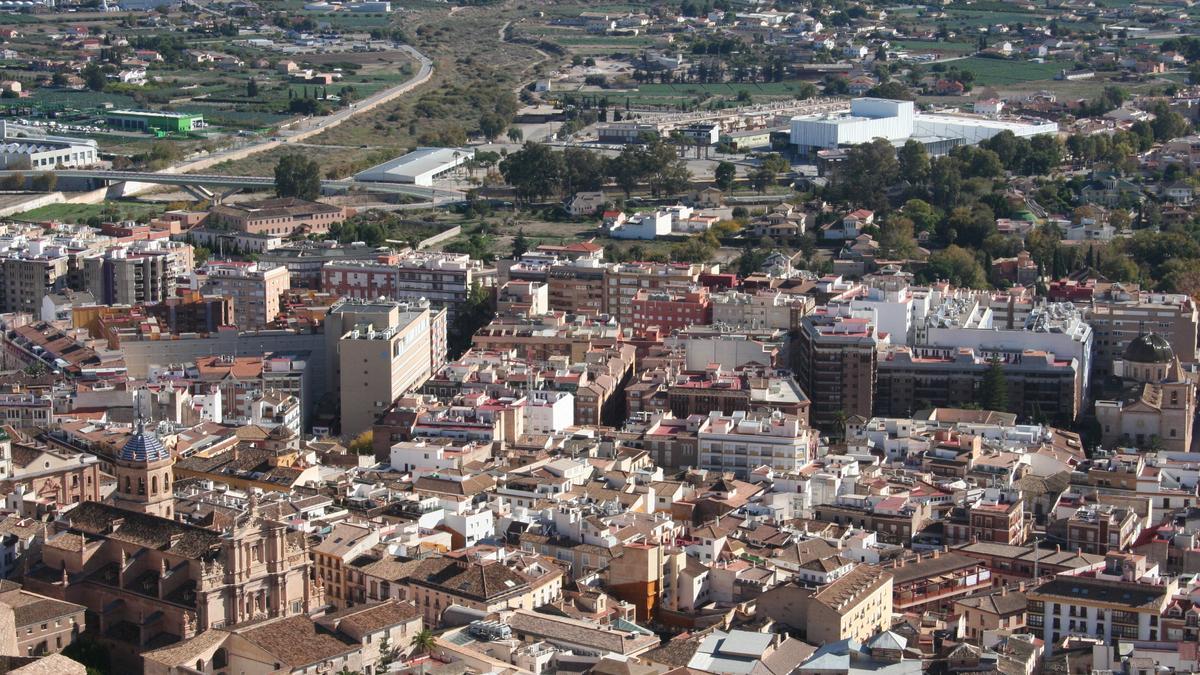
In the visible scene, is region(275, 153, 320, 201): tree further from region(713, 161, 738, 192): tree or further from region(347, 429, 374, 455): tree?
region(347, 429, 374, 455): tree

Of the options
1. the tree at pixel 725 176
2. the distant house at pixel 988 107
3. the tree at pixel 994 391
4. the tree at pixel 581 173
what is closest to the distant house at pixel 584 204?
the tree at pixel 581 173

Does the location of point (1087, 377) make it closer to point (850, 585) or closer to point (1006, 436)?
point (1006, 436)

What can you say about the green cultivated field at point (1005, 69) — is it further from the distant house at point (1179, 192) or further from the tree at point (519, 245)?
the tree at point (519, 245)

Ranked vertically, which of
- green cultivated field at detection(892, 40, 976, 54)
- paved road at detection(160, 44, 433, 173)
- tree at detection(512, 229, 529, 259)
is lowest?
paved road at detection(160, 44, 433, 173)

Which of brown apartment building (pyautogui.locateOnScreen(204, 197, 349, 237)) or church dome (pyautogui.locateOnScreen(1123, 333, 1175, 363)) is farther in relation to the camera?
brown apartment building (pyautogui.locateOnScreen(204, 197, 349, 237))

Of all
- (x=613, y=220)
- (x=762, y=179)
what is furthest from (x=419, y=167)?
(x=613, y=220)

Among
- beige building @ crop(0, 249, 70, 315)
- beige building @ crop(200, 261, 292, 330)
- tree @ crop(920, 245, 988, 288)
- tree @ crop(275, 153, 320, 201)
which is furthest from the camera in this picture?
tree @ crop(275, 153, 320, 201)

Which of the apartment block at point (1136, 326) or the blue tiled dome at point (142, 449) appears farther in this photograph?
the apartment block at point (1136, 326)

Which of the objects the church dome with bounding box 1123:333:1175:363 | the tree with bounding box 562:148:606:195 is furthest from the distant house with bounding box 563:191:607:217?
the church dome with bounding box 1123:333:1175:363
